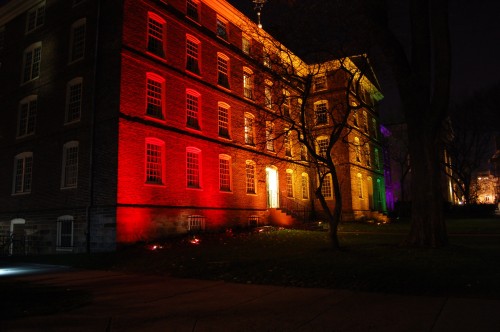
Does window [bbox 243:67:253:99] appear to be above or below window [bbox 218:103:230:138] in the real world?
above

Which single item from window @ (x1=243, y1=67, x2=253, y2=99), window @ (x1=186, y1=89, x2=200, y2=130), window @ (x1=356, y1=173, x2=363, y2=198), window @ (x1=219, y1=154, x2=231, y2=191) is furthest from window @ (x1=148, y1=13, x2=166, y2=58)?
window @ (x1=356, y1=173, x2=363, y2=198)

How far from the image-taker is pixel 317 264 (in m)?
10.7

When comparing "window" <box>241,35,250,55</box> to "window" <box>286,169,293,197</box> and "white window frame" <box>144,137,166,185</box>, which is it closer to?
"window" <box>286,169,293,197</box>

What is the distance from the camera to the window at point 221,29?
2484cm

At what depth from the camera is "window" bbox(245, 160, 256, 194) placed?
2538cm

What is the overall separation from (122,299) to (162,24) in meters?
16.2

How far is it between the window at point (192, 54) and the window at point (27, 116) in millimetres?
8608

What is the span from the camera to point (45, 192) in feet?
63.9

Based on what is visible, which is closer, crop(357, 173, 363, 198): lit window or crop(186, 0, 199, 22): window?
crop(186, 0, 199, 22): window

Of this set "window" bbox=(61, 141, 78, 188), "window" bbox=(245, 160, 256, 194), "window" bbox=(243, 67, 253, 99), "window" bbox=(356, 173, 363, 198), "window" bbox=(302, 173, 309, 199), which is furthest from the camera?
"window" bbox=(356, 173, 363, 198)

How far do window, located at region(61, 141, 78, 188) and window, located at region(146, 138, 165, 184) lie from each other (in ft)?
11.1

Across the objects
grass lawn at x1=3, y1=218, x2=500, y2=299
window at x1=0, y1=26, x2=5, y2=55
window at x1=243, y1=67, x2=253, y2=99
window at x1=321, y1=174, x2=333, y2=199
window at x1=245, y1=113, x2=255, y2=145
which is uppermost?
window at x1=0, y1=26, x2=5, y2=55

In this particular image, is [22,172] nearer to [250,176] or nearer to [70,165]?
[70,165]

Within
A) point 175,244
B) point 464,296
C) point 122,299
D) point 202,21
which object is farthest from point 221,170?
point 464,296
